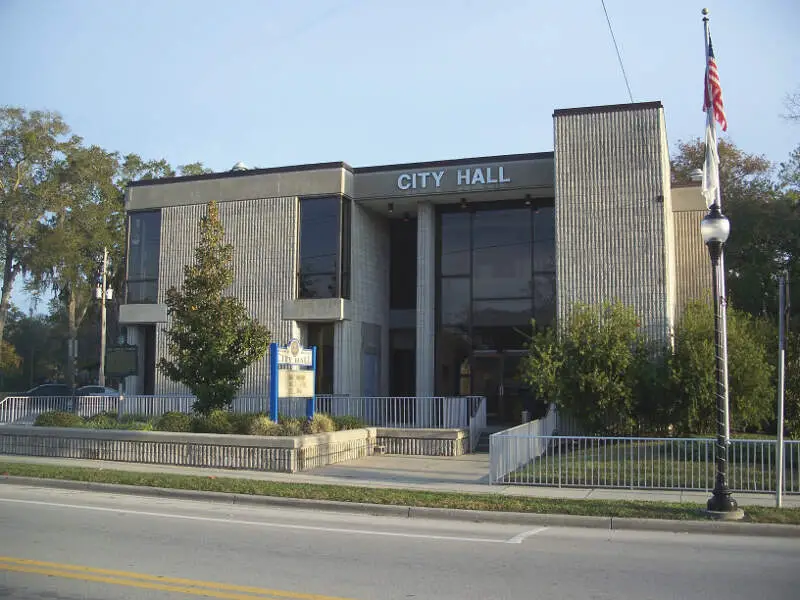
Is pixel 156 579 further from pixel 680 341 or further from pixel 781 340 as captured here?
pixel 680 341

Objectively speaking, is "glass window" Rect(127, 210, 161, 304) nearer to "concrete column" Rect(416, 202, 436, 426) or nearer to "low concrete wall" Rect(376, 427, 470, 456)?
"concrete column" Rect(416, 202, 436, 426)

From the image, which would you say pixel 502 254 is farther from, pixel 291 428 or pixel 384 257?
pixel 291 428

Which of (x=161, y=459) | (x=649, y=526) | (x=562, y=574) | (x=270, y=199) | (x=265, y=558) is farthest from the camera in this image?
(x=270, y=199)

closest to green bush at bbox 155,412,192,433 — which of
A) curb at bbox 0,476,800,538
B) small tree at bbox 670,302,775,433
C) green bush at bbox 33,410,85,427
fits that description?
green bush at bbox 33,410,85,427

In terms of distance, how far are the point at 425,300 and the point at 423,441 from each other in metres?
6.01

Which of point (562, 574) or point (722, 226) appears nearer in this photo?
point (562, 574)

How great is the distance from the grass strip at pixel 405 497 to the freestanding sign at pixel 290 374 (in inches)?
131

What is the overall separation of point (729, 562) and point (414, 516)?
4.81 meters

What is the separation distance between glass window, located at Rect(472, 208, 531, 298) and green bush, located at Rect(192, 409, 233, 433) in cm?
1065

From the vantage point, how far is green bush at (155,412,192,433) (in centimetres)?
1875

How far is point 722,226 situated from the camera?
1194cm

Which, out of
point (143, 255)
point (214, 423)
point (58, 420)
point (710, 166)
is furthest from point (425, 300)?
point (710, 166)

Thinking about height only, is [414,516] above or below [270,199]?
below

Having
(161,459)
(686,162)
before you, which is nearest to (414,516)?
(161,459)
